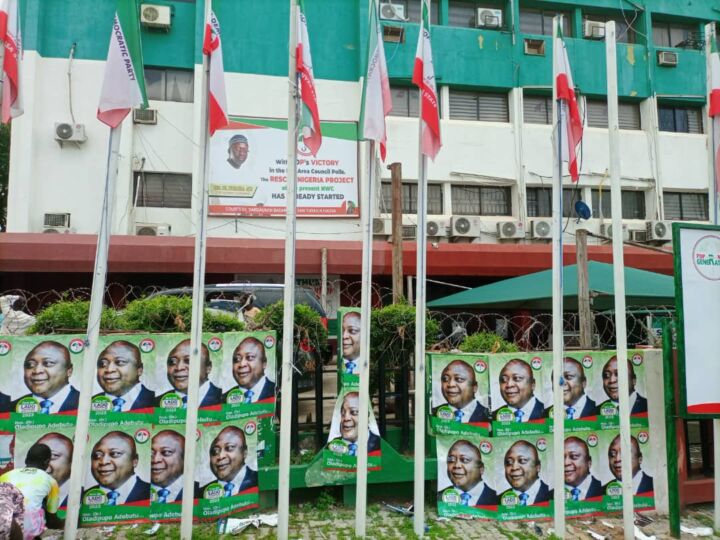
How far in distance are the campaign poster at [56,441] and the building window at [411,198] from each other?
11.5 m

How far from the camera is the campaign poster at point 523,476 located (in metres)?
4.96

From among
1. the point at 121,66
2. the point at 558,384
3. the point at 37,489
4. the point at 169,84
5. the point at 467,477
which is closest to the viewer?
the point at 37,489

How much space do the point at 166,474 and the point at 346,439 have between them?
1.63m

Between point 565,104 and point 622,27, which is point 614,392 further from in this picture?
point 622,27

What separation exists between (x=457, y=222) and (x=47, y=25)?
39.8 feet

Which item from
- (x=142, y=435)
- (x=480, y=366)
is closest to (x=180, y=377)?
(x=142, y=435)

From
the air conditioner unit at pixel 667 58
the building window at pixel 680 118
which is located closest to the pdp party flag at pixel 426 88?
the building window at pixel 680 118

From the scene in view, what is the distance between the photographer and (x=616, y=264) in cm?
480

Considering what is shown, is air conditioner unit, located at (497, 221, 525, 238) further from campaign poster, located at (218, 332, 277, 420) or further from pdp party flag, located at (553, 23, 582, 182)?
campaign poster, located at (218, 332, 277, 420)

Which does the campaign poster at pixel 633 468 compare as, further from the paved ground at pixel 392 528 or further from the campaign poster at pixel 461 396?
the campaign poster at pixel 461 396

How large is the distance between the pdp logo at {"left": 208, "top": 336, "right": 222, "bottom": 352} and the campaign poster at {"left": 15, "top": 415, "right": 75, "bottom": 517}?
1254 mm

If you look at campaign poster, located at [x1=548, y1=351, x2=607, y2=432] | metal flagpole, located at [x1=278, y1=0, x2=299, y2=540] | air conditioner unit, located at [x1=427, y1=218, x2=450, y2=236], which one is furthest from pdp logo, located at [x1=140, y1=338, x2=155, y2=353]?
air conditioner unit, located at [x1=427, y1=218, x2=450, y2=236]

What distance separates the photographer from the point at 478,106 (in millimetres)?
15984

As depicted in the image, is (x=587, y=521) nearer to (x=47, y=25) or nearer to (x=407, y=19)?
(x=407, y=19)
